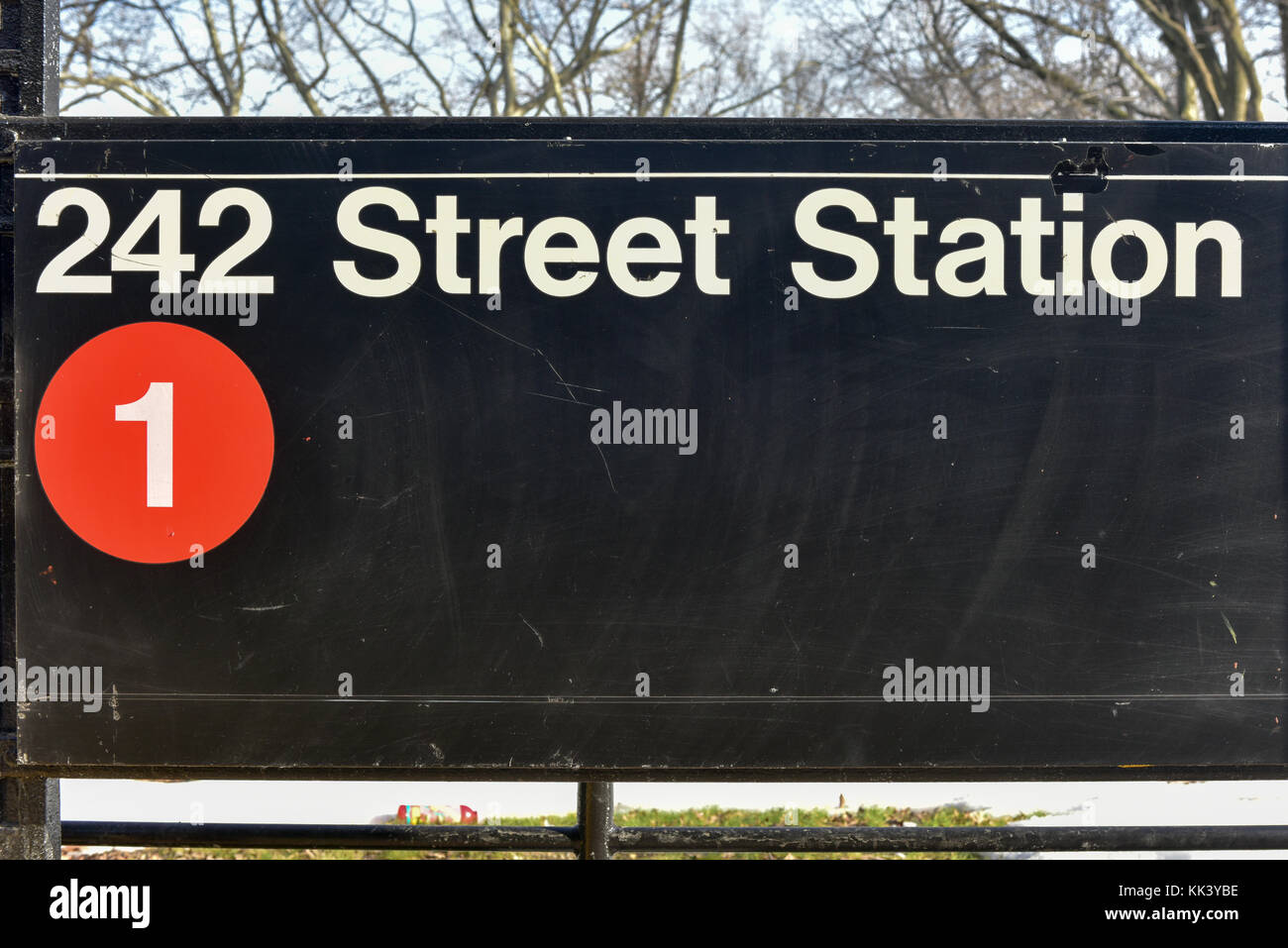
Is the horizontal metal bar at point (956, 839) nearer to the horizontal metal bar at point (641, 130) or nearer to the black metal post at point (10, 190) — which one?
the black metal post at point (10, 190)

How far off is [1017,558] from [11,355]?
8.72 feet

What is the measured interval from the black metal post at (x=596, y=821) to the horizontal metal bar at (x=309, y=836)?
6 cm

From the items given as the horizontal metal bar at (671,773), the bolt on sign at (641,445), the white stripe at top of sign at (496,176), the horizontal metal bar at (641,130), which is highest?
the horizontal metal bar at (641,130)

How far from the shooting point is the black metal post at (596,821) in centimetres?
265

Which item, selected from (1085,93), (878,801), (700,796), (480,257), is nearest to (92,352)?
(480,257)

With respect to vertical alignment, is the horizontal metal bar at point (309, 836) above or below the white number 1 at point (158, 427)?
below

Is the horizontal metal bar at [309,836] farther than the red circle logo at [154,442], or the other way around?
the horizontal metal bar at [309,836]

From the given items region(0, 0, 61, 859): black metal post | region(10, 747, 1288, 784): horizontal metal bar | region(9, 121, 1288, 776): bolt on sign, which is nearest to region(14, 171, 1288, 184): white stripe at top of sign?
region(9, 121, 1288, 776): bolt on sign

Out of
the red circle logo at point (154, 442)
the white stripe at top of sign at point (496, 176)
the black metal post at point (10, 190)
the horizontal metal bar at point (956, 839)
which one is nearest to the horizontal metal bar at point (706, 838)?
the horizontal metal bar at point (956, 839)

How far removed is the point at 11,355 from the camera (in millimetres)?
2463

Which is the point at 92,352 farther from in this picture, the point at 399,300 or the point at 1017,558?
the point at 1017,558

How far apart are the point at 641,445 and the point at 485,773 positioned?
3.04 ft

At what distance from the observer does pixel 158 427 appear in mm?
2393

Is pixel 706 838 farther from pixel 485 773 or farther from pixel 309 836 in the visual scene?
pixel 309 836
